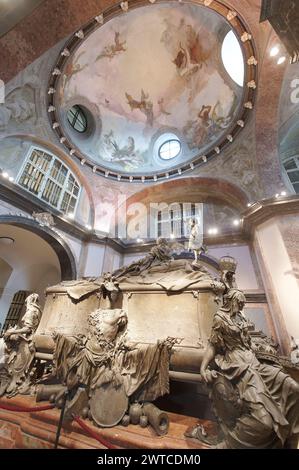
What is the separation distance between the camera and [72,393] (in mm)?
2770

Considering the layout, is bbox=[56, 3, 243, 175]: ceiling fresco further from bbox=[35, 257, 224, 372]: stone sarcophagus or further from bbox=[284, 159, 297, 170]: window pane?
bbox=[35, 257, 224, 372]: stone sarcophagus

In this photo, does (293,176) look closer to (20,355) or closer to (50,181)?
(50,181)

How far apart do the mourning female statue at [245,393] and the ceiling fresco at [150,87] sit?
8.58 m

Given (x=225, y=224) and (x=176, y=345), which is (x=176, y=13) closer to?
(x=225, y=224)

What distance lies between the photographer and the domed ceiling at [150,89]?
823cm

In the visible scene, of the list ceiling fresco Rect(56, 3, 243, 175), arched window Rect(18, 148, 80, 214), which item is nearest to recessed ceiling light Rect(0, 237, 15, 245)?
arched window Rect(18, 148, 80, 214)

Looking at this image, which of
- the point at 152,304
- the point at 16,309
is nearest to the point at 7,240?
the point at 16,309

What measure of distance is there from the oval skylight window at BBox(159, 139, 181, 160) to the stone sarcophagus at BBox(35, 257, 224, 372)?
8.04 meters

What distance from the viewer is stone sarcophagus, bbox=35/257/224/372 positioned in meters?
3.05

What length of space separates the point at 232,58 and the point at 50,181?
878 centimetres

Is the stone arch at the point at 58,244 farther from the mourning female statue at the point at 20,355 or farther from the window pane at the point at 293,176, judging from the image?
the window pane at the point at 293,176

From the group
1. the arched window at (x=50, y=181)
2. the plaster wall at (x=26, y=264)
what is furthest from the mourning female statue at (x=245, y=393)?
the arched window at (x=50, y=181)

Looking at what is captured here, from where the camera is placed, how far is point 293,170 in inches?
325
